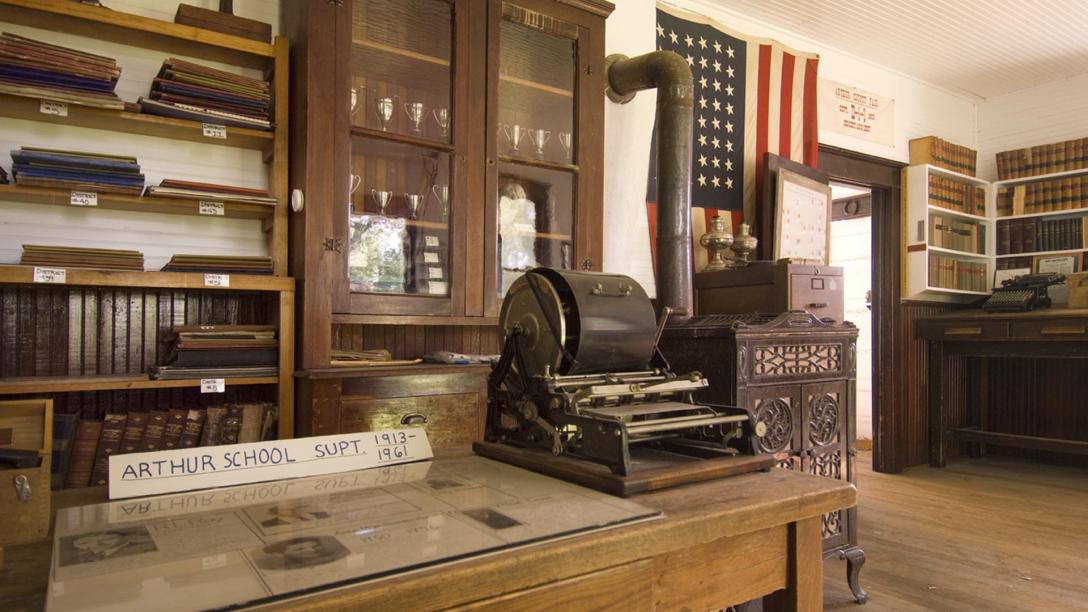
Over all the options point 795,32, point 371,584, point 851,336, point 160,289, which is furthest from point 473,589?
point 795,32

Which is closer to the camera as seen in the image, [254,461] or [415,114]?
[254,461]

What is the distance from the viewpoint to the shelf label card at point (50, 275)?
2107 mm

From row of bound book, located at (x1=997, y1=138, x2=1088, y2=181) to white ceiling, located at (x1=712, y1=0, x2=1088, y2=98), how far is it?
1.84 ft

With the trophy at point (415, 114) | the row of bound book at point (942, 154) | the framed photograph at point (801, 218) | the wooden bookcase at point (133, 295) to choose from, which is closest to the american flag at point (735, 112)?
the framed photograph at point (801, 218)

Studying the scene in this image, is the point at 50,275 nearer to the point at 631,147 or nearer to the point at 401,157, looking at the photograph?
the point at 401,157

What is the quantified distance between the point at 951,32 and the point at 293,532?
201 inches

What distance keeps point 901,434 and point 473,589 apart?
208 inches

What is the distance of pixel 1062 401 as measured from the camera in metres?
5.31

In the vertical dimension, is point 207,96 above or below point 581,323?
above

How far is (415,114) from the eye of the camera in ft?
8.89

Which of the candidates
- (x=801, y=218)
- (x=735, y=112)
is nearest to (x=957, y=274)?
(x=801, y=218)

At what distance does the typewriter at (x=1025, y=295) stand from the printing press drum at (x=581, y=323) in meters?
4.69

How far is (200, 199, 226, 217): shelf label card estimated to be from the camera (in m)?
2.46

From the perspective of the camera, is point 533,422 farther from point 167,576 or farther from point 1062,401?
point 1062,401
